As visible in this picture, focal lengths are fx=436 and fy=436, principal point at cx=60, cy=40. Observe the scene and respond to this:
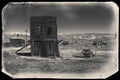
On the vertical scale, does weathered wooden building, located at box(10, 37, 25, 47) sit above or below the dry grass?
above

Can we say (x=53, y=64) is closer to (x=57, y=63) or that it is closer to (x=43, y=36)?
(x=57, y=63)

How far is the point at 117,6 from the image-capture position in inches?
66.2

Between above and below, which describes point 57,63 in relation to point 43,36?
below

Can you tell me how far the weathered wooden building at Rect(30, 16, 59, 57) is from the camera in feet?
5.61

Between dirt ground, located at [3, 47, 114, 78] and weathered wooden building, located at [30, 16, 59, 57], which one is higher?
weathered wooden building, located at [30, 16, 59, 57]

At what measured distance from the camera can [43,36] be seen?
1717 mm

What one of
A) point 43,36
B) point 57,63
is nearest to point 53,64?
point 57,63

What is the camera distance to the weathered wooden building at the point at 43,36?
1.71 m

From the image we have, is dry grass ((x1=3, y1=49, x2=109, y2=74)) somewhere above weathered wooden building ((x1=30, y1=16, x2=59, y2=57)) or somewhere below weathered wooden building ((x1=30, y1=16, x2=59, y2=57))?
below

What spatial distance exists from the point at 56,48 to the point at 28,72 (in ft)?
0.47

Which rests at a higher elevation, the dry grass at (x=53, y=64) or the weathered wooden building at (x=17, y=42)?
the weathered wooden building at (x=17, y=42)

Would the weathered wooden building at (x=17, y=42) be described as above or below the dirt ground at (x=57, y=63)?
above

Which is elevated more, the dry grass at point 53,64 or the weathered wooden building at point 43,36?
the weathered wooden building at point 43,36

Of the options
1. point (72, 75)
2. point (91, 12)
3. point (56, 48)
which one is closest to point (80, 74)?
point (72, 75)
